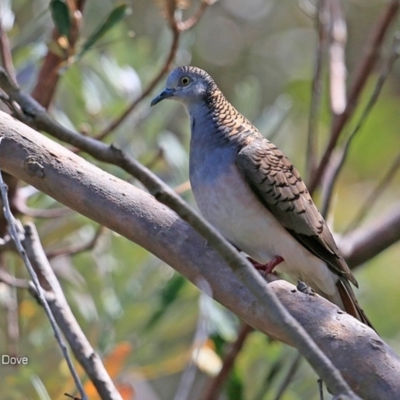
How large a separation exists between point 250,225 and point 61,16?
80 cm

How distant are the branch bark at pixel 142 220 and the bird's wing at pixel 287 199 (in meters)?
0.59

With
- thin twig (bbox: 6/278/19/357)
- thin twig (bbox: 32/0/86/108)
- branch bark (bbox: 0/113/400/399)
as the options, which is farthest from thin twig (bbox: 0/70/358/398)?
thin twig (bbox: 6/278/19/357)

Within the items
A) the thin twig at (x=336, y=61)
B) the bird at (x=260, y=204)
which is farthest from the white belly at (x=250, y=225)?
the thin twig at (x=336, y=61)

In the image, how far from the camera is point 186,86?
2.73 meters

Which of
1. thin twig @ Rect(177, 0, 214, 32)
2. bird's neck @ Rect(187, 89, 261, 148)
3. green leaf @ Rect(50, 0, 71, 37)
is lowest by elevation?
bird's neck @ Rect(187, 89, 261, 148)

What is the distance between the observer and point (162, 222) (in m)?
1.93

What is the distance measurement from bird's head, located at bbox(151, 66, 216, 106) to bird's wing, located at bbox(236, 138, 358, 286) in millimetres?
265

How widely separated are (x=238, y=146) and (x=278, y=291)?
79 cm

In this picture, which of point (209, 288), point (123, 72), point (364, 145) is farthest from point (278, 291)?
point (364, 145)

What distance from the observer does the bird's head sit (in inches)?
107

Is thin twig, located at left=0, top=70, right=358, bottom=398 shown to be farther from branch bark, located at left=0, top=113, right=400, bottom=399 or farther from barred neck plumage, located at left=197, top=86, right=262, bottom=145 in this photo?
barred neck plumage, located at left=197, top=86, right=262, bottom=145

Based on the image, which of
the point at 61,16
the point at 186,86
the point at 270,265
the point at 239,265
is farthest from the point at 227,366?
the point at 239,265

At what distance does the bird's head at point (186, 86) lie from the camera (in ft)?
8.92

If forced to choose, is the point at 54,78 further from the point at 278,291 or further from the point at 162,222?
the point at 278,291
